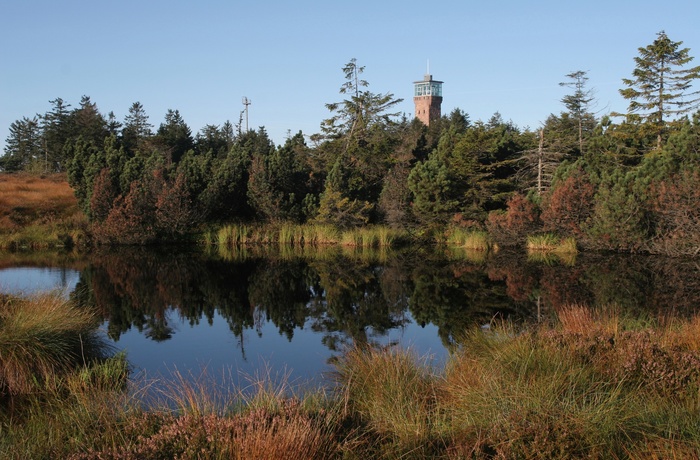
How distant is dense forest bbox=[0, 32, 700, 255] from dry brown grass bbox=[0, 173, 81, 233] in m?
1.79

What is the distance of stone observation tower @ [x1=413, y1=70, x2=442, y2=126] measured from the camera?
87188 millimetres

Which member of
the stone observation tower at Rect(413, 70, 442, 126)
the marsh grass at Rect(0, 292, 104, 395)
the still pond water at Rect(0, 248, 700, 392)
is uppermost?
the stone observation tower at Rect(413, 70, 442, 126)

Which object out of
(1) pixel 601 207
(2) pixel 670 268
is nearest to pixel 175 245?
(1) pixel 601 207

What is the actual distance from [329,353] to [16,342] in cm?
421

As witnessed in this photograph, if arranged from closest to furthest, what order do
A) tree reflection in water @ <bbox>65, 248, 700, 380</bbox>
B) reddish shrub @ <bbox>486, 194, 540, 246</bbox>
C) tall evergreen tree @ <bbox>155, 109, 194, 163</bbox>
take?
tree reflection in water @ <bbox>65, 248, 700, 380</bbox>, reddish shrub @ <bbox>486, 194, 540, 246</bbox>, tall evergreen tree @ <bbox>155, 109, 194, 163</bbox>

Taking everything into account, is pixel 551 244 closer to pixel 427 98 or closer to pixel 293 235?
pixel 293 235

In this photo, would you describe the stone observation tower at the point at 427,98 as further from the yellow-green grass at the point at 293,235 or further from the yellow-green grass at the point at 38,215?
the yellow-green grass at the point at 293,235

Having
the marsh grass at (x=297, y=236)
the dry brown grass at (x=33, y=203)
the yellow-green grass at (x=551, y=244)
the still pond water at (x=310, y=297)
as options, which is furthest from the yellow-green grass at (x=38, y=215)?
the yellow-green grass at (x=551, y=244)

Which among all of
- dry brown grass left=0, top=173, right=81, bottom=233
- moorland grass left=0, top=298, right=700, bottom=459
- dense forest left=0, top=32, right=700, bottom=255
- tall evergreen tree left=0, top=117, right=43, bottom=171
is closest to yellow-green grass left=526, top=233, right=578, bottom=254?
dense forest left=0, top=32, right=700, bottom=255

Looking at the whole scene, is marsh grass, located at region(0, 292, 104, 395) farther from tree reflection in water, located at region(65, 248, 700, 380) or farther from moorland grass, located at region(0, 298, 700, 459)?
tree reflection in water, located at region(65, 248, 700, 380)

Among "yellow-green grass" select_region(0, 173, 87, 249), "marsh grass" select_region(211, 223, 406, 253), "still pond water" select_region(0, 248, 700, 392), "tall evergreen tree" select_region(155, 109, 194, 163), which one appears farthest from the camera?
"tall evergreen tree" select_region(155, 109, 194, 163)

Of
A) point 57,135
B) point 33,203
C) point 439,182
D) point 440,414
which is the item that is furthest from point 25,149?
point 440,414

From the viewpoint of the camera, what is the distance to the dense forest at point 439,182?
22219 millimetres

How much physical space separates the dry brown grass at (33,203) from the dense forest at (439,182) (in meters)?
1.79
